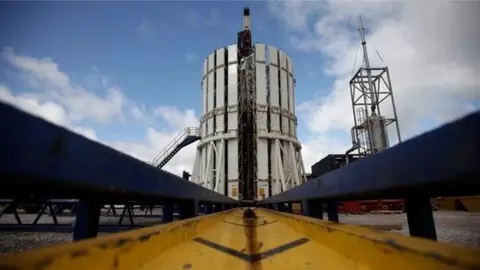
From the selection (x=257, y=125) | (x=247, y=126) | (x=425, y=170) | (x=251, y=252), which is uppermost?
(x=247, y=126)

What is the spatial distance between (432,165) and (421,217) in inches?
25.2

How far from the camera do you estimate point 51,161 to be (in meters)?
0.62

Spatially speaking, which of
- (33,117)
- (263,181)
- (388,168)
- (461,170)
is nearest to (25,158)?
(33,117)

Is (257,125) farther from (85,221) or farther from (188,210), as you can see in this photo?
(85,221)

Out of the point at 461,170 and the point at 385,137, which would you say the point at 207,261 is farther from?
the point at 385,137

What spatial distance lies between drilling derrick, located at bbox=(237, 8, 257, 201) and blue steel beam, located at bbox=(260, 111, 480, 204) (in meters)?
12.3

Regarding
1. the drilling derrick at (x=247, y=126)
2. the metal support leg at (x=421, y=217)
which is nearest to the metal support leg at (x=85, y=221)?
the metal support leg at (x=421, y=217)

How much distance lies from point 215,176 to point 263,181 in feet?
8.21

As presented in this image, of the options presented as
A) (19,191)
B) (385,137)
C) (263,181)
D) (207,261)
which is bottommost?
(207,261)

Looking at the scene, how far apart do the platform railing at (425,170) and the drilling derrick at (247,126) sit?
1210 centimetres

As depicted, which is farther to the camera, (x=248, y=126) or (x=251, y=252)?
(x=248, y=126)

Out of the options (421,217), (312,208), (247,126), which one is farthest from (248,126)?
(421,217)

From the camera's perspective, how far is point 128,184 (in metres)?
1.04

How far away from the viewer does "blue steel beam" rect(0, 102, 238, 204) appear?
1.73 ft
